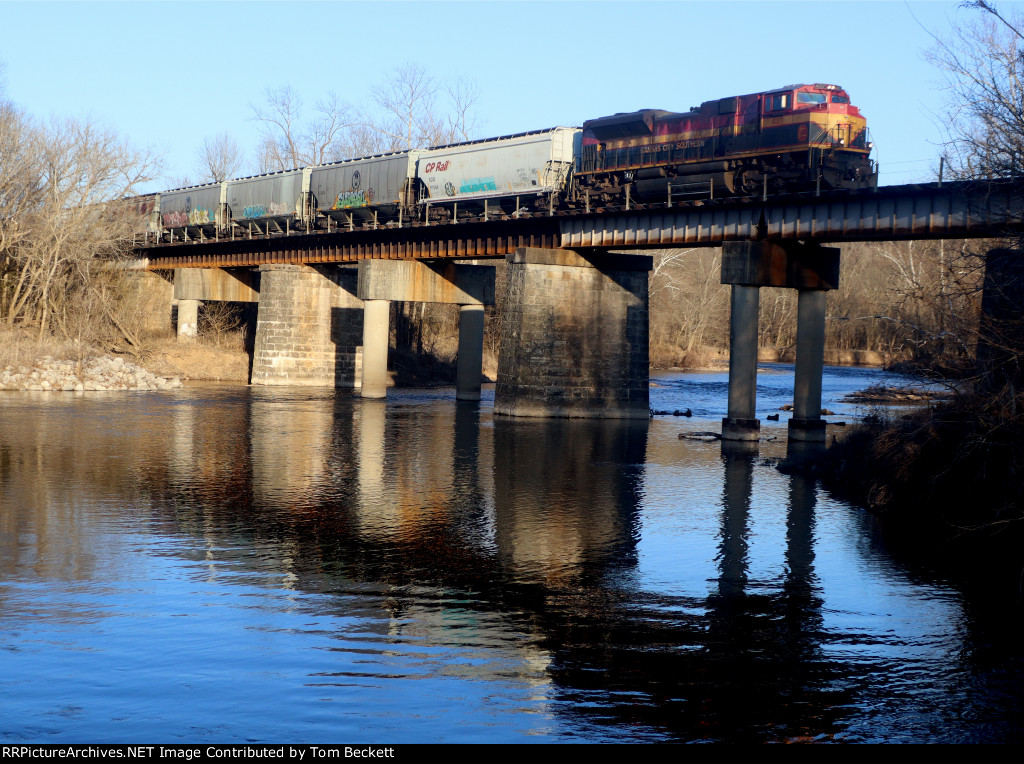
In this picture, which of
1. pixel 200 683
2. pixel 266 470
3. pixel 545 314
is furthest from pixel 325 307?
pixel 200 683

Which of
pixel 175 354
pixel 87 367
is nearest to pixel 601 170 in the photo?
pixel 87 367

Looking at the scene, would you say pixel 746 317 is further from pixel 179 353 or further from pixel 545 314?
pixel 179 353

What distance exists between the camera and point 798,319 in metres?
32.3

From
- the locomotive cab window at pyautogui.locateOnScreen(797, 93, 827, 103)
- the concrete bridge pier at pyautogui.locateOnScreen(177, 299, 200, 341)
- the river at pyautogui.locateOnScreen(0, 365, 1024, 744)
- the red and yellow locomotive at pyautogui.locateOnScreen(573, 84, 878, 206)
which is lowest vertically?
the river at pyautogui.locateOnScreen(0, 365, 1024, 744)

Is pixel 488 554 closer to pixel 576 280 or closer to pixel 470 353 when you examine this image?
pixel 576 280

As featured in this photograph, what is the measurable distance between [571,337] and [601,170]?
606cm

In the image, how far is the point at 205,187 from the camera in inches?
2510

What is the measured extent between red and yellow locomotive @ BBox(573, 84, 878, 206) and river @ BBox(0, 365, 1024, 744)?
436 inches

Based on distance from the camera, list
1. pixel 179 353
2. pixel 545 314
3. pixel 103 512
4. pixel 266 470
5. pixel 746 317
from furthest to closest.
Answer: pixel 179 353 → pixel 545 314 → pixel 746 317 → pixel 266 470 → pixel 103 512

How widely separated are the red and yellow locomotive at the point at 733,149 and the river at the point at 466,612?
36.3 ft

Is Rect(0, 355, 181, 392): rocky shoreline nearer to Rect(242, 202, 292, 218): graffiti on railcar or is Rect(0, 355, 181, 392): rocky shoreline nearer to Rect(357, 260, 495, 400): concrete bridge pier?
Rect(357, 260, 495, 400): concrete bridge pier

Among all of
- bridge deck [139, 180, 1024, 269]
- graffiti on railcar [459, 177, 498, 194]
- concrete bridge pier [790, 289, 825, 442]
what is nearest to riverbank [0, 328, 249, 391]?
bridge deck [139, 180, 1024, 269]

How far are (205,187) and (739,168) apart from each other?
39683 millimetres

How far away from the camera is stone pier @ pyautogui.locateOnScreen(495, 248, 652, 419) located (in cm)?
3916
